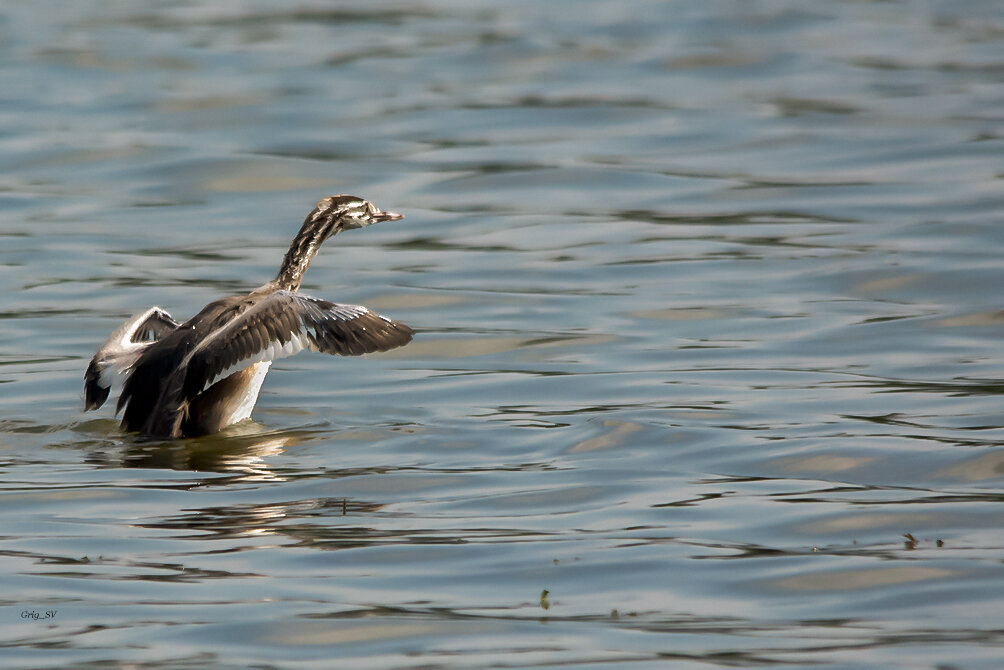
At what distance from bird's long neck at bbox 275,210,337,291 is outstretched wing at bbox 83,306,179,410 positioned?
0.84 metres

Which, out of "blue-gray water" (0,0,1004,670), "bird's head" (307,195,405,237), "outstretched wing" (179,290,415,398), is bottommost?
"blue-gray water" (0,0,1004,670)

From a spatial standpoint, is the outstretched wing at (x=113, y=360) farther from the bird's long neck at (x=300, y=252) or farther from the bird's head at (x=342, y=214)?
the bird's head at (x=342, y=214)

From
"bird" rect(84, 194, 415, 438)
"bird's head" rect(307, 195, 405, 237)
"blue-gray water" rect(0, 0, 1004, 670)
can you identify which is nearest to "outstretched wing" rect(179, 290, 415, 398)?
"bird" rect(84, 194, 415, 438)

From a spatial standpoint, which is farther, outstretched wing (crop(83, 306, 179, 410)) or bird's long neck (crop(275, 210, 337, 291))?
bird's long neck (crop(275, 210, 337, 291))

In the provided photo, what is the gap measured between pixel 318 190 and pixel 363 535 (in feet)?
35.7

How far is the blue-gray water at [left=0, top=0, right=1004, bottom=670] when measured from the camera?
642 centimetres

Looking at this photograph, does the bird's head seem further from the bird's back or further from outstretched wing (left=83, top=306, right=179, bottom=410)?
the bird's back

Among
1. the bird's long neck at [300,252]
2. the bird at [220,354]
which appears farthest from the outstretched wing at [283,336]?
the bird's long neck at [300,252]

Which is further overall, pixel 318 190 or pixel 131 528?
pixel 318 190

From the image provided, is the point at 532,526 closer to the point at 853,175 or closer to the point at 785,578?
the point at 785,578

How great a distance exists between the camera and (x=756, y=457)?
877 centimetres

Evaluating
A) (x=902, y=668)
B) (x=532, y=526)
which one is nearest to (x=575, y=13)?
(x=532, y=526)

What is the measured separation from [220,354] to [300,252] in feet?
5.64

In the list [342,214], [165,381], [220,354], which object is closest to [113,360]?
[165,381]
